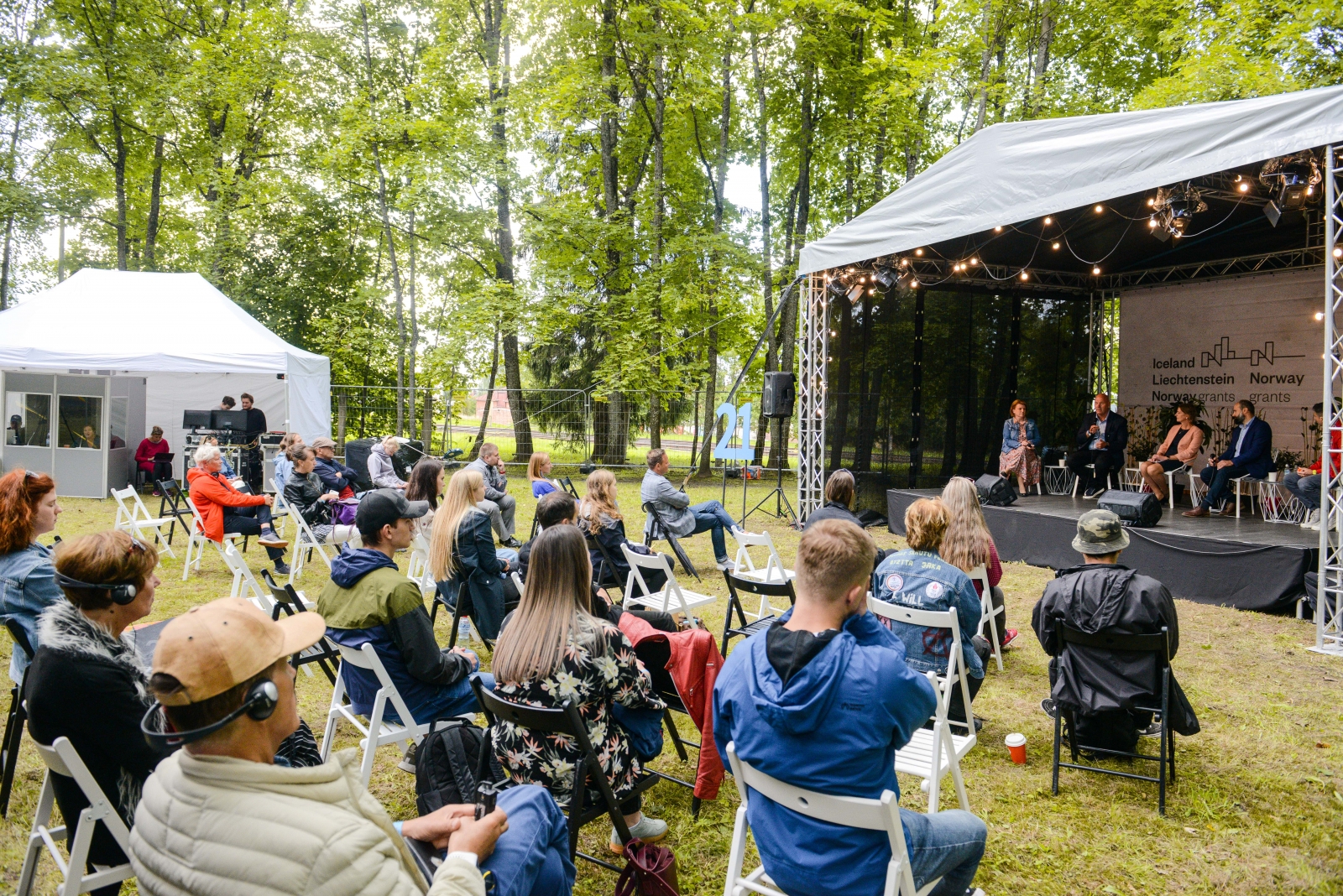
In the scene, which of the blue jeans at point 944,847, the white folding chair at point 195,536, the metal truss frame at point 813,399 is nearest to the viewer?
the blue jeans at point 944,847

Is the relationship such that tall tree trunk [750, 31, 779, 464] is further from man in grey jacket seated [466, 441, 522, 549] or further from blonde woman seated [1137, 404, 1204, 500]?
man in grey jacket seated [466, 441, 522, 549]

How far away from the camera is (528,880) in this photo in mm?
1695

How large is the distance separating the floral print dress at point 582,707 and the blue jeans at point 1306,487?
860 centimetres

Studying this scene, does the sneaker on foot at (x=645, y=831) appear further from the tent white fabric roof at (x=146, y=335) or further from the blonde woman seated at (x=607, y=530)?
the tent white fabric roof at (x=146, y=335)

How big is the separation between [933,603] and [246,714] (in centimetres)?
291

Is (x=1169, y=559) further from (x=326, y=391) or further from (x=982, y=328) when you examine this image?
(x=326, y=391)

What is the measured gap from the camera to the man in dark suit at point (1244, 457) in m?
9.23

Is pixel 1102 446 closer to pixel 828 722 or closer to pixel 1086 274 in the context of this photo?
pixel 1086 274

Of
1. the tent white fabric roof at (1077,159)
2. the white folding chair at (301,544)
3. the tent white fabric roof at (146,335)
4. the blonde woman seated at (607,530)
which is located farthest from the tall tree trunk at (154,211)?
the blonde woman seated at (607,530)

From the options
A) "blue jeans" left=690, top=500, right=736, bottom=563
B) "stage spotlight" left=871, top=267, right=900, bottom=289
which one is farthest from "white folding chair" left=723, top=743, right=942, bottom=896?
"stage spotlight" left=871, top=267, right=900, bottom=289

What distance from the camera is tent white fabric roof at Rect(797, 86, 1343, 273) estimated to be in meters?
5.59

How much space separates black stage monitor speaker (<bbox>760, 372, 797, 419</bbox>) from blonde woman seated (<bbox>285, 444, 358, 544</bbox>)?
18.0ft

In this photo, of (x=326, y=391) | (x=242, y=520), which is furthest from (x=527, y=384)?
(x=242, y=520)

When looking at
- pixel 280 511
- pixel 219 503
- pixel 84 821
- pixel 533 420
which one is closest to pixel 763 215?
pixel 533 420
